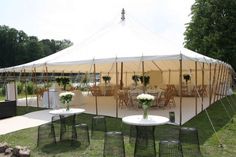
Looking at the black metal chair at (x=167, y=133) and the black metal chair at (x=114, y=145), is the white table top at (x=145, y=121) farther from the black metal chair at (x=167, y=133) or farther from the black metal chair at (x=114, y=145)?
the black metal chair at (x=167, y=133)

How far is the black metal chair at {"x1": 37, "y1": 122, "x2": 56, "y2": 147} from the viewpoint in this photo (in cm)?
668

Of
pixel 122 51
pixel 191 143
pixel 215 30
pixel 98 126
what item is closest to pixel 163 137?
pixel 191 143

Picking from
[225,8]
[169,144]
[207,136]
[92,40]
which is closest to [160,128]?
[207,136]

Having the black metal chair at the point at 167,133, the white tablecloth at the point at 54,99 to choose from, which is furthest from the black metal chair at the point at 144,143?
the white tablecloth at the point at 54,99

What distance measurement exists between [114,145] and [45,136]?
190 centimetres

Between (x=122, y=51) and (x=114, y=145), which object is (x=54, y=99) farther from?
(x=114, y=145)

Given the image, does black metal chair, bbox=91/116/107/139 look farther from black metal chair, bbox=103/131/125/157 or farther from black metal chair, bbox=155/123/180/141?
black metal chair, bbox=103/131/125/157

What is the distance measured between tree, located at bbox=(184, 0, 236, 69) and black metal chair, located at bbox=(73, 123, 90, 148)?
17.6 metres

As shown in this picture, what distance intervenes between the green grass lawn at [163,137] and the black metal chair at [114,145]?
293mm

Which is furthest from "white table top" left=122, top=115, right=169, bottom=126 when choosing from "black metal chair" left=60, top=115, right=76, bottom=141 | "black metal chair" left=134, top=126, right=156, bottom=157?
"black metal chair" left=60, top=115, right=76, bottom=141

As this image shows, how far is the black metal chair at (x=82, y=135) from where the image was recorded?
6711mm

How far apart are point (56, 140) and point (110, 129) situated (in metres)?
1.68

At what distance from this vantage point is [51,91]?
13.0 meters

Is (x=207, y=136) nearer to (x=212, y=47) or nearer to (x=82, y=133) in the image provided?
(x=82, y=133)
